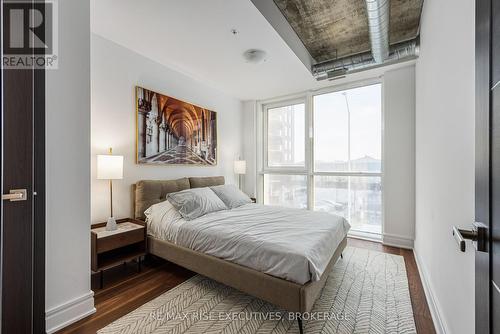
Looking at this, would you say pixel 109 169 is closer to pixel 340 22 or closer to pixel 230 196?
pixel 230 196

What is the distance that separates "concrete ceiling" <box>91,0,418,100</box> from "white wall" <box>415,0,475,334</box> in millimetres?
1490

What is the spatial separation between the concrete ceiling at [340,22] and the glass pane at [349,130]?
843 millimetres

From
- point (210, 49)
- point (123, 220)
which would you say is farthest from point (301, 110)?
point (123, 220)

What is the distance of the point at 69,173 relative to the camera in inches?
64.9

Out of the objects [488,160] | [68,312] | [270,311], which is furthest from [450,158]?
[68,312]

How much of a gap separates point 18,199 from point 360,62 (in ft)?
12.4

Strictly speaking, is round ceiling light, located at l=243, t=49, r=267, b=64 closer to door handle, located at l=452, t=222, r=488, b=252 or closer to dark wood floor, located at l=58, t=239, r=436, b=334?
door handle, located at l=452, t=222, r=488, b=252

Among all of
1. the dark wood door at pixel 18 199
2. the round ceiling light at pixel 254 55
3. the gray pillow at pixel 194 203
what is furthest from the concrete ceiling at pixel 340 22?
the gray pillow at pixel 194 203

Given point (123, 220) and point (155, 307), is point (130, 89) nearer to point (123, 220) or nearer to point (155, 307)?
point (123, 220)

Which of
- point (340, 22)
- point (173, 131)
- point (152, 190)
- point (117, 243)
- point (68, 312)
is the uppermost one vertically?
point (340, 22)

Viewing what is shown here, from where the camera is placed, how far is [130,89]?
275cm

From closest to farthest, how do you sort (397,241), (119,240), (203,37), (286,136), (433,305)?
1. (433,305)
2. (119,240)
3. (203,37)
4. (397,241)
5. (286,136)

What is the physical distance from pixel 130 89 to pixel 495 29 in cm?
318

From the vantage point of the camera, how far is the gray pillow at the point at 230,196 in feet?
10.5
